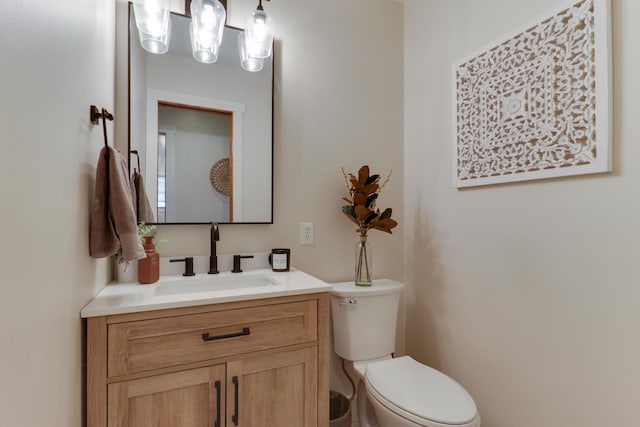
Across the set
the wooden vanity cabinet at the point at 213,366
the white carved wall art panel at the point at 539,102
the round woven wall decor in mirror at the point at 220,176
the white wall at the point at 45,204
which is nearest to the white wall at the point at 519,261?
→ the white carved wall art panel at the point at 539,102

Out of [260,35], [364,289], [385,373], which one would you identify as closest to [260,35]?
[260,35]

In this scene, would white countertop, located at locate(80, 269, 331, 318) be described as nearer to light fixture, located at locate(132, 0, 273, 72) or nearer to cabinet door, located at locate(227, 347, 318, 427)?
cabinet door, located at locate(227, 347, 318, 427)

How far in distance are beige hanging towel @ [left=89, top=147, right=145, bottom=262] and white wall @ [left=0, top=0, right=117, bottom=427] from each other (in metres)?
0.03

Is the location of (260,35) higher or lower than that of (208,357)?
higher

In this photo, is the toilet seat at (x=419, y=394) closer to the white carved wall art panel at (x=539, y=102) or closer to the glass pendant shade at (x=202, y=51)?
the white carved wall art panel at (x=539, y=102)

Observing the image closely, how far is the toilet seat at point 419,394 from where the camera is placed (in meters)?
1.14

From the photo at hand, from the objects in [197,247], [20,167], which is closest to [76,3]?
[20,167]

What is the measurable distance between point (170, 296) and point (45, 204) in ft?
1.73

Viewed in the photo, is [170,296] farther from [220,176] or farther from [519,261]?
[519,261]

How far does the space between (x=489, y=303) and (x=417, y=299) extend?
1.63 feet

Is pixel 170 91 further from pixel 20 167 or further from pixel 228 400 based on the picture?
pixel 228 400

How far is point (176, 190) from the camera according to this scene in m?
1.52

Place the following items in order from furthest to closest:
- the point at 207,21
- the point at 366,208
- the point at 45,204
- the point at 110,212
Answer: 1. the point at 366,208
2. the point at 207,21
3. the point at 110,212
4. the point at 45,204

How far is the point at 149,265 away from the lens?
1.34 metres
